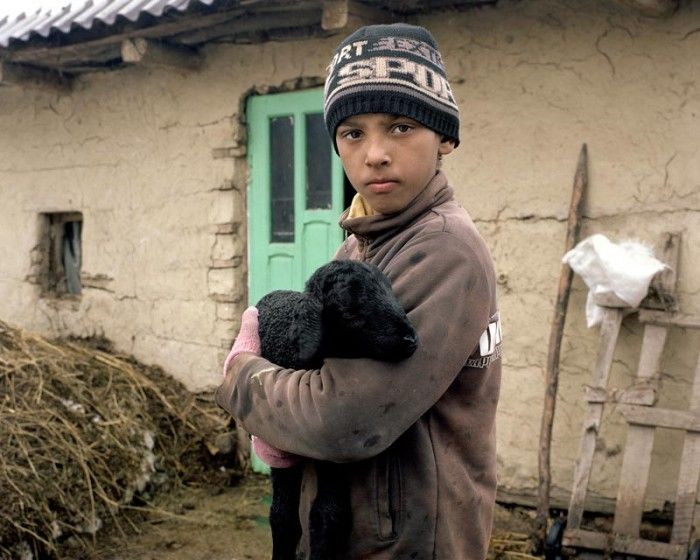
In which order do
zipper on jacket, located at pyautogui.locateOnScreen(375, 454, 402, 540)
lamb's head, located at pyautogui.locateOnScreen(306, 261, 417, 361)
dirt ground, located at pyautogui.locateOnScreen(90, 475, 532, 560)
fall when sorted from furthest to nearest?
dirt ground, located at pyautogui.locateOnScreen(90, 475, 532, 560) → zipper on jacket, located at pyautogui.locateOnScreen(375, 454, 402, 540) → lamb's head, located at pyautogui.locateOnScreen(306, 261, 417, 361)

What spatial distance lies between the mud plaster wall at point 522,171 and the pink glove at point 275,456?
9.56 feet

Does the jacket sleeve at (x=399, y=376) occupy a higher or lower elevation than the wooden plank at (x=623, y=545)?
higher

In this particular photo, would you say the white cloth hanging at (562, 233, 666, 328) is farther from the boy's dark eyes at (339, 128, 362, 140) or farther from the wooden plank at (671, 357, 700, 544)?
the boy's dark eyes at (339, 128, 362, 140)

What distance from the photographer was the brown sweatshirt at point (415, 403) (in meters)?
1.24

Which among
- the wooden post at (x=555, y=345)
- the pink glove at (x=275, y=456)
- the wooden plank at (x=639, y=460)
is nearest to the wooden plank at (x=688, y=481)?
the wooden plank at (x=639, y=460)

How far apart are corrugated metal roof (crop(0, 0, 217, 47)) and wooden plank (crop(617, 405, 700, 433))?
2.91 m

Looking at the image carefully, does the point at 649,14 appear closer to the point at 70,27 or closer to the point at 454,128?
the point at 454,128

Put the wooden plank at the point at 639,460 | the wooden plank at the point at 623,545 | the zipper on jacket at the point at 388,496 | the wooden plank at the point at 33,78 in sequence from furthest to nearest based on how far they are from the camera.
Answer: the wooden plank at the point at 33,78 → the wooden plank at the point at 639,460 → the wooden plank at the point at 623,545 → the zipper on jacket at the point at 388,496

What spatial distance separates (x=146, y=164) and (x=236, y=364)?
4.52 metres

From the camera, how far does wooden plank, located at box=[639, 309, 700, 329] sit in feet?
12.1

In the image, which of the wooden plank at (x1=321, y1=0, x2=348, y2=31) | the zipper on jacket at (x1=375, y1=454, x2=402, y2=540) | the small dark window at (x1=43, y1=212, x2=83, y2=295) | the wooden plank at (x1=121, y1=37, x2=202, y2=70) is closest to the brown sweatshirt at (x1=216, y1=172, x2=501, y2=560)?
the zipper on jacket at (x1=375, y1=454, x2=402, y2=540)

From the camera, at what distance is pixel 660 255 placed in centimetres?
379

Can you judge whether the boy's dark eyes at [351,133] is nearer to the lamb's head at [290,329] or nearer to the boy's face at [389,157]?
the boy's face at [389,157]

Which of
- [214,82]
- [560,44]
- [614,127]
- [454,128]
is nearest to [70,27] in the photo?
[214,82]
